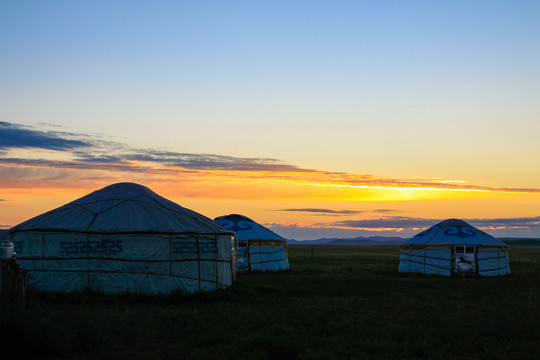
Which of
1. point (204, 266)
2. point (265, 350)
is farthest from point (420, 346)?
point (204, 266)

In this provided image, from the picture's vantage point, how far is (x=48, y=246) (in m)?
16.5

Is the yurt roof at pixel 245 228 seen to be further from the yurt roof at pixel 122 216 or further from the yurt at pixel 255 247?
the yurt roof at pixel 122 216

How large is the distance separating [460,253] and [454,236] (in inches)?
36.2

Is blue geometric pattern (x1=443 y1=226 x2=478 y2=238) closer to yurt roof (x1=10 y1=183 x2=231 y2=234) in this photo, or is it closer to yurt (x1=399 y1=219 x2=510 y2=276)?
yurt (x1=399 y1=219 x2=510 y2=276)

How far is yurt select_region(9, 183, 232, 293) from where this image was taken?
53.4ft

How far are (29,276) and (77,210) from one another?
91.9 inches

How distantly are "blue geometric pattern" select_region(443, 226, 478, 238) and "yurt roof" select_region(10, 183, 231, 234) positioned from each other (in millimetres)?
14576

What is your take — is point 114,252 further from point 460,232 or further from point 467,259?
point 467,259

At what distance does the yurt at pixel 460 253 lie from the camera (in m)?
28.0

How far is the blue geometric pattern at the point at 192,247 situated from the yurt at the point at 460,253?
573 inches

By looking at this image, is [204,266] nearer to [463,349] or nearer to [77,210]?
[77,210]

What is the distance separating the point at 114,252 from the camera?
16.3 meters

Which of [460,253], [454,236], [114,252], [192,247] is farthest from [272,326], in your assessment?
[460,253]

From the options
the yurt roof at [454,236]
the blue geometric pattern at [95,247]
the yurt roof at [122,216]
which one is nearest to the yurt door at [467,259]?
the yurt roof at [454,236]
